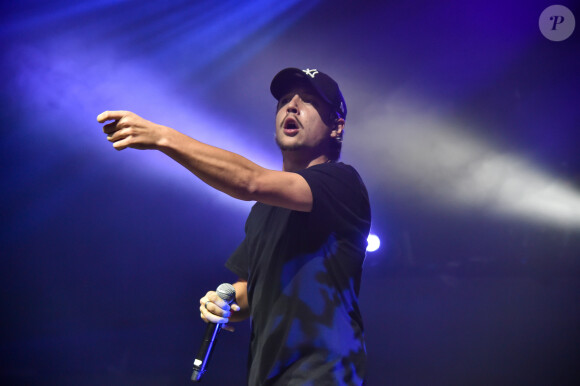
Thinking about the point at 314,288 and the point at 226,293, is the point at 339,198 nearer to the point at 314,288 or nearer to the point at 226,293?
the point at 314,288

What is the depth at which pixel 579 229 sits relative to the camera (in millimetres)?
2781

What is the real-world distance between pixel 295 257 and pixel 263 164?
1639mm

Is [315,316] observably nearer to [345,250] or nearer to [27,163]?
[345,250]

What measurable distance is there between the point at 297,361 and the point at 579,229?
2.43 m

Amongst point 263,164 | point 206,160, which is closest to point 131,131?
point 206,160

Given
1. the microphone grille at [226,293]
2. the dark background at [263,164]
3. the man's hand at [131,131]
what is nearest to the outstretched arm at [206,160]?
the man's hand at [131,131]

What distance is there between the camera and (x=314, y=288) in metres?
1.33

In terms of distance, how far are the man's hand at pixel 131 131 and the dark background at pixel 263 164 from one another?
1.90 m

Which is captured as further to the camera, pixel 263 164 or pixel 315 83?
pixel 263 164

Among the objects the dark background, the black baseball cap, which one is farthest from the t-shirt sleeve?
the dark background

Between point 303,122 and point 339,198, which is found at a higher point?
point 303,122

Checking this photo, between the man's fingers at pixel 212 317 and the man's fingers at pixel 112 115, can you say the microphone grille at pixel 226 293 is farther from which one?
the man's fingers at pixel 112 115

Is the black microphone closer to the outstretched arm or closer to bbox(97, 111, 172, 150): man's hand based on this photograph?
the outstretched arm

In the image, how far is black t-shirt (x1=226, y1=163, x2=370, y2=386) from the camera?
1260 mm
